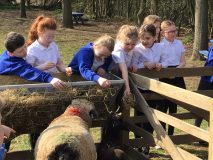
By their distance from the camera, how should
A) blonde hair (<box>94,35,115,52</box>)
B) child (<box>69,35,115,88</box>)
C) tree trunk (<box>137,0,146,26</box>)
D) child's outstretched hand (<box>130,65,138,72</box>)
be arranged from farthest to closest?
tree trunk (<box>137,0,146,26</box>) < child's outstretched hand (<box>130,65,138,72</box>) < blonde hair (<box>94,35,115,52</box>) < child (<box>69,35,115,88</box>)

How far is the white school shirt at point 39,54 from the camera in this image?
4.72m

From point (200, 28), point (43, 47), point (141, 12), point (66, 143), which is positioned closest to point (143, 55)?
point (43, 47)

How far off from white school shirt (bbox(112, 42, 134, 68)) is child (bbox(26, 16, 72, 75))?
52 cm

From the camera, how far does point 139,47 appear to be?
17.1 ft

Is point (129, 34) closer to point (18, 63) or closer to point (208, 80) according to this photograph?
point (18, 63)

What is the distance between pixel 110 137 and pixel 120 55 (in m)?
Answer: 0.92

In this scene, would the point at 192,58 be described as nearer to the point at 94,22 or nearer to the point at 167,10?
the point at 167,10

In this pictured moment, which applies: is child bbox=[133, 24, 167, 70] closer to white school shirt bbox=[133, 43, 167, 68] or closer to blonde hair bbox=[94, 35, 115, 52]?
white school shirt bbox=[133, 43, 167, 68]

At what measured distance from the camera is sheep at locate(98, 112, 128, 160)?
4.49 metres

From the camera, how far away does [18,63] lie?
4.45m

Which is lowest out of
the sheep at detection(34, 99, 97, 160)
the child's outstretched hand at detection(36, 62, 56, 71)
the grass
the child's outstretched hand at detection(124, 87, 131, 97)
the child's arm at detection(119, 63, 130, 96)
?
the grass

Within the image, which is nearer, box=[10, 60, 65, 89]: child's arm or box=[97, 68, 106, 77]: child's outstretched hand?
box=[10, 60, 65, 89]: child's arm

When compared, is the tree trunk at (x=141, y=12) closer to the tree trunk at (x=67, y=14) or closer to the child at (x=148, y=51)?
the tree trunk at (x=67, y=14)

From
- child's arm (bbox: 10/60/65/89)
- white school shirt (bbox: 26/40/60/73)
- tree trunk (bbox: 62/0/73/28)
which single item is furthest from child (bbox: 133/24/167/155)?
tree trunk (bbox: 62/0/73/28)
